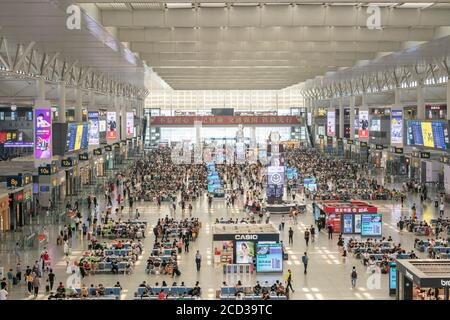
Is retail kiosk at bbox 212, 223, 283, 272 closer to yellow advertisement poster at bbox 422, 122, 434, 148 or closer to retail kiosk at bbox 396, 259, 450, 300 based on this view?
retail kiosk at bbox 396, 259, 450, 300

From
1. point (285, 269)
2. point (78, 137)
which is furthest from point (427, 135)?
point (78, 137)

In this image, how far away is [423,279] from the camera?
42.0 feet

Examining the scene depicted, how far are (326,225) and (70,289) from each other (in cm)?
1599

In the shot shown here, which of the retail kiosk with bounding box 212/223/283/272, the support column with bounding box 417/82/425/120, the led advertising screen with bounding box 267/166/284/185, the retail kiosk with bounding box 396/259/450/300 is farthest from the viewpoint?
the support column with bounding box 417/82/425/120

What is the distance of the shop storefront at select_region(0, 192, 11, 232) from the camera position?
29.1 m

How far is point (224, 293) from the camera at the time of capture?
19.0 metres

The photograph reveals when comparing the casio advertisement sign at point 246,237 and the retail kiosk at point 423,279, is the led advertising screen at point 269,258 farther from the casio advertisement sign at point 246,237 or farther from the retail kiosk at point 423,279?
the retail kiosk at point 423,279

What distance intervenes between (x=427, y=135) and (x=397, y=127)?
19.2 ft

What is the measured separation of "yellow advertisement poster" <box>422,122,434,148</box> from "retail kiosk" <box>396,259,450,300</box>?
923 inches

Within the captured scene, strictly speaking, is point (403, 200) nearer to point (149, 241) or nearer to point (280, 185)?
point (280, 185)

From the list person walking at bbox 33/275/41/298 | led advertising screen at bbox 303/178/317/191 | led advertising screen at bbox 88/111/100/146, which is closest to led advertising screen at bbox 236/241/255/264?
person walking at bbox 33/275/41/298

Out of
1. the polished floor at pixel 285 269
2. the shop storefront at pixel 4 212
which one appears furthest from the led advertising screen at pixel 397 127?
the shop storefront at pixel 4 212

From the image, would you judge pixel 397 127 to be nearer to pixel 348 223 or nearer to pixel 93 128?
pixel 348 223

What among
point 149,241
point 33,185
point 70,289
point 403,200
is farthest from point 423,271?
point 403,200
